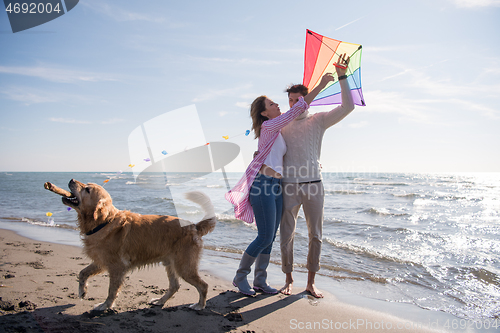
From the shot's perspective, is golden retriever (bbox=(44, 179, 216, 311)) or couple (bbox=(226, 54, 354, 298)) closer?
golden retriever (bbox=(44, 179, 216, 311))

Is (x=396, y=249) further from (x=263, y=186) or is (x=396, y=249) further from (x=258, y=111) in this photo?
(x=258, y=111)

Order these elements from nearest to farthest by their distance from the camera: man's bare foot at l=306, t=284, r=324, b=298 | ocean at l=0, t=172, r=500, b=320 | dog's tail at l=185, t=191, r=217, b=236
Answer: dog's tail at l=185, t=191, r=217, b=236
man's bare foot at l=306, t=284, r=324, b=298
ocean at l=0, t=172, r=500, b=320

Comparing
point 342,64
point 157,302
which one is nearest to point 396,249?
point 342,64

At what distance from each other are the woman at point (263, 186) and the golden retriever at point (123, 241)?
0.68 m

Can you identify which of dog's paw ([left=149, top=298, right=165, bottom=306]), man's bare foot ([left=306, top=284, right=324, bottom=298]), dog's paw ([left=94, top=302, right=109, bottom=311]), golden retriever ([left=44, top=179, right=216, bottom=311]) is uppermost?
golden retriever ([left=44, top=179, right=216, bottom=311])

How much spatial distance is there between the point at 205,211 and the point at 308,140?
161cm

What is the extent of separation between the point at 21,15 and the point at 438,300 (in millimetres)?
7930

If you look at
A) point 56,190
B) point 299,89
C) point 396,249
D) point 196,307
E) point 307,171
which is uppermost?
point 299,89

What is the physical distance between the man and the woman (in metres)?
0.15

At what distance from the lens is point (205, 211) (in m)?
3.37

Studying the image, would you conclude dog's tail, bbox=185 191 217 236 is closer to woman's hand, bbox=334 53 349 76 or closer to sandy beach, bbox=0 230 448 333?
sandy beach, bbox=0 230 448 333

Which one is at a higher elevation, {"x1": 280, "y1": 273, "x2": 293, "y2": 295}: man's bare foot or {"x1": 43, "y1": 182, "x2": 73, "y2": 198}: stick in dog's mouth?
{"x1": 43, "y1": 182, "x2": 73, "y2": 198}: stick in dog's mouth

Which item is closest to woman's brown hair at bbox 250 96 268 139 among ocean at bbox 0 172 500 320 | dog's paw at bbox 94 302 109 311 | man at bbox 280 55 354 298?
Answer: man at bbox 280 55 354 298

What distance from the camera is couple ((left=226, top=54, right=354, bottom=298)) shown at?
3477mm
